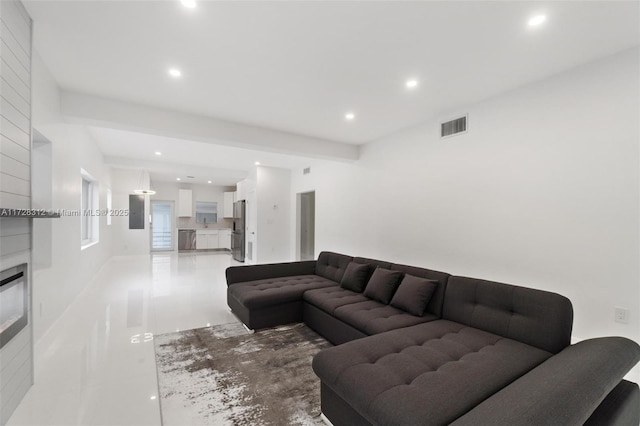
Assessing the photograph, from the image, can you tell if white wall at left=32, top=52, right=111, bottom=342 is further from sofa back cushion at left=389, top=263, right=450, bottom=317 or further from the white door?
sofa back cushion at left=389, top=263, right=450, bottom=317

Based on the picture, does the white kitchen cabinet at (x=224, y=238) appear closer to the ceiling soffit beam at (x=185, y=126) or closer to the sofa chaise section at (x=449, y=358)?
the ceiling soffit beam at (x=185, y=126)

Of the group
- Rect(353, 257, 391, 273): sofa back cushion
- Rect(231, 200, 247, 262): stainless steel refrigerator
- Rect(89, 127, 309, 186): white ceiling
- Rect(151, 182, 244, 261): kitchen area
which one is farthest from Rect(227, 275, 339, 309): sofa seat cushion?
Rect(151, 182, 244, 261): kitchen area

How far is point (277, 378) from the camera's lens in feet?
7.55

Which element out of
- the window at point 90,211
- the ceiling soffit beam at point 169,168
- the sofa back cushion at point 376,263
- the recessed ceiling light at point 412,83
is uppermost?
the recessed ceiling light at point 412,83

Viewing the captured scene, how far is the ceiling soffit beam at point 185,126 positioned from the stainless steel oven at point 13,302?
2.11 metres

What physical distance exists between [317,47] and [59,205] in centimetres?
352

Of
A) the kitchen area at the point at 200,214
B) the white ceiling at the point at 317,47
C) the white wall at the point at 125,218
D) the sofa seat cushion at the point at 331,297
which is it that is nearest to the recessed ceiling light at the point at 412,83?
the white ceiling at the point at 317,47

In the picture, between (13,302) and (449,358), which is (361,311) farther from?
(13,302)

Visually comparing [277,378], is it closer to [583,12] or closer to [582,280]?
[582,280]

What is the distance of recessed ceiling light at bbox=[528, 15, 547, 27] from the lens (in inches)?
80.0

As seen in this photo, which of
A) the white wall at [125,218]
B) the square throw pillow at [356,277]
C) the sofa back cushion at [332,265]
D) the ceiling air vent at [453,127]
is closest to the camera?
the square throw pillow at [356,277]

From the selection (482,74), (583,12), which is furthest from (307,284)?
(583,12)

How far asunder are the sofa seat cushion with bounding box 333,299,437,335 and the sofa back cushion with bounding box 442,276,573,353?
293 millimetres

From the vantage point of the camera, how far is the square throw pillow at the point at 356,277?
11.5 feet
